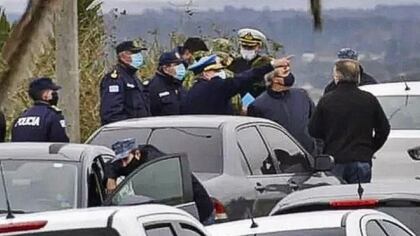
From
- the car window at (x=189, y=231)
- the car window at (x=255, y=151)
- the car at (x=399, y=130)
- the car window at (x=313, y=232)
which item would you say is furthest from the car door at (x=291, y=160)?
the car window at (x=189, y=231)

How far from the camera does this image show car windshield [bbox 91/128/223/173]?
33.6 feet

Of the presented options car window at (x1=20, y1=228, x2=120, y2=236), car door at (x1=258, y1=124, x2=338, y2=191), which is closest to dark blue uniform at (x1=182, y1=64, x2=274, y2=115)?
car door at (x1=258, y1=124, x2=338, y2=191)

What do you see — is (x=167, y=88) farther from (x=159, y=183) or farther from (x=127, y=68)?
(x=159, y=183)

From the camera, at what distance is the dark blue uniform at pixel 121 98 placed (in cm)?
1262

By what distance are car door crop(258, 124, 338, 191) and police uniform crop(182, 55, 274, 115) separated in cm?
92

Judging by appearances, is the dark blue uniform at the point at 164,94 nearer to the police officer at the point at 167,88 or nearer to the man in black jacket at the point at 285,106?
the police officer at the point at 167,88

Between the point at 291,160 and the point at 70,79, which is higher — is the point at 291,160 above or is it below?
below

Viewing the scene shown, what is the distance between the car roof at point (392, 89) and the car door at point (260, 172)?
3.00 metres

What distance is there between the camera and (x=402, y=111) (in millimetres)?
13852

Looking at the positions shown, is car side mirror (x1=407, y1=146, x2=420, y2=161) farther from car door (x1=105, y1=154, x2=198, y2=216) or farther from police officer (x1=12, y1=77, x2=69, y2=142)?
car door (x1=105, y1=154, x2=198, y2=216)

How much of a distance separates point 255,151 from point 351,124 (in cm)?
106

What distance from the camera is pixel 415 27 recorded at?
13.9 metres

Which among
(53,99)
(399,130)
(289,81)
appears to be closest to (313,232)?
(53,99)

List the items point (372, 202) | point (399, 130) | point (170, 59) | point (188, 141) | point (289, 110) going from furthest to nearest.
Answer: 1. point (399, 130)
2. point (170, 59)
3. point (289, 110)
4. point (188, 141)
5. point (372, 202)
